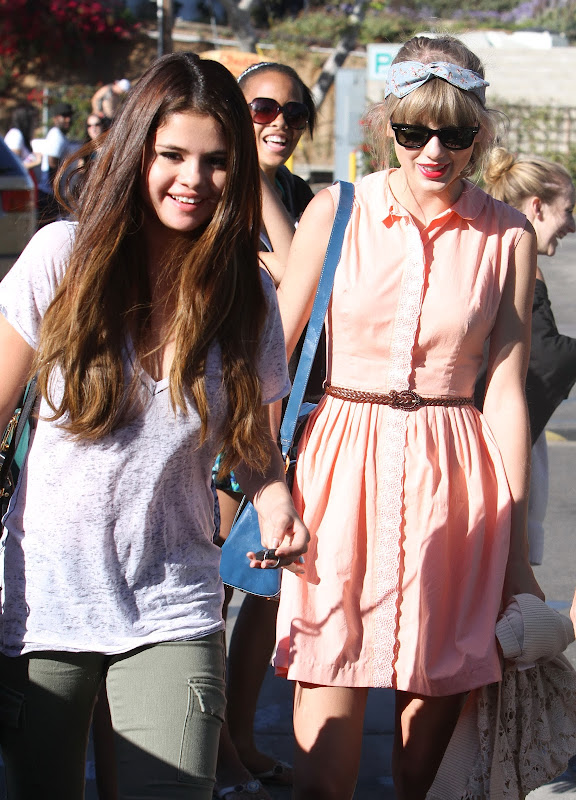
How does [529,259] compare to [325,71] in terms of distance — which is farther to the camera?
[325,71]

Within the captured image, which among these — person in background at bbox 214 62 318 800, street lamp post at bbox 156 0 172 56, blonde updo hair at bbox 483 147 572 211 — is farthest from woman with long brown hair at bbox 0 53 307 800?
street lamp post at bbox 156 0 172 56

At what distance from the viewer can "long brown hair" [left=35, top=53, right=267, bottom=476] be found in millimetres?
1980

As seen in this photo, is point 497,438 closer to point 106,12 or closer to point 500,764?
point 500,764

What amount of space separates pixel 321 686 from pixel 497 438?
0.75 meters

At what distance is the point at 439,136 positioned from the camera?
265 cm

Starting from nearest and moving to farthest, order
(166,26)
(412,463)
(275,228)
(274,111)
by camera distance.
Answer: (412,463) < (275,228) < (274,111) < (166,26)

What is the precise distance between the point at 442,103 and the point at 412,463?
872 mm

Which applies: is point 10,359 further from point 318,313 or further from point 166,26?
point 166,26

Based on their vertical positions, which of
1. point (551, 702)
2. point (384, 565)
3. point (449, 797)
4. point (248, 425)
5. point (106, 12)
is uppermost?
point (106, 12)

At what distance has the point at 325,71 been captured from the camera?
24.8 m

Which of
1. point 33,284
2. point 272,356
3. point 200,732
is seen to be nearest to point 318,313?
point 272,356

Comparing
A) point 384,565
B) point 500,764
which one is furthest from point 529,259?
point 500,764

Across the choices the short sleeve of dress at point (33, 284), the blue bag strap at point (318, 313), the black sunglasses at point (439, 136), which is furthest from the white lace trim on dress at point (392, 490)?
the short sleeve of dress at point (33, 284)

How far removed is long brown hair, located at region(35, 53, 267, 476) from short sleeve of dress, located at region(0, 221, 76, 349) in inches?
0.9
